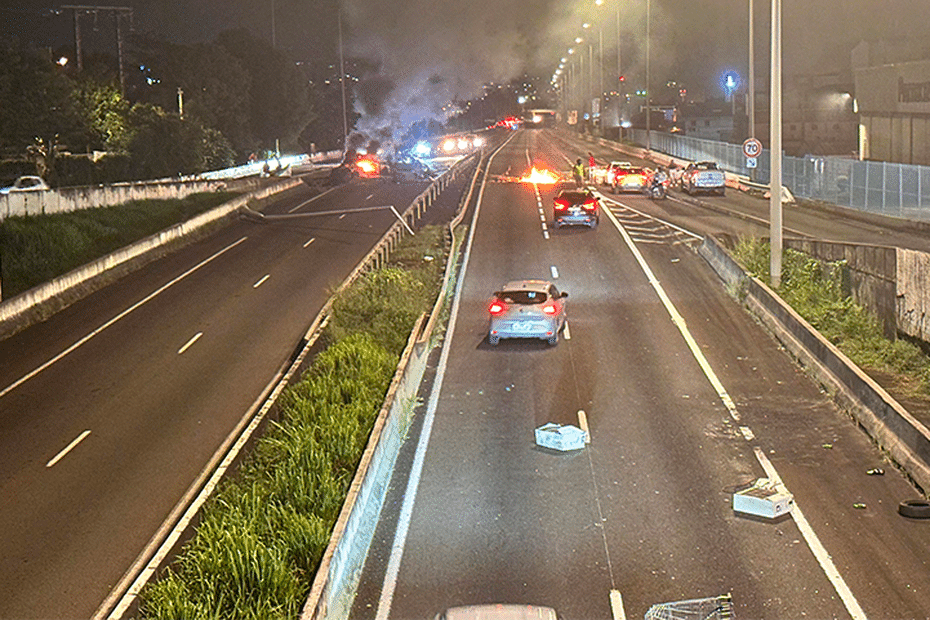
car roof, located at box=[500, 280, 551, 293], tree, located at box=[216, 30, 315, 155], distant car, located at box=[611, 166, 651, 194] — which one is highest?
tree, located at box=[216, 30, 315, 155]

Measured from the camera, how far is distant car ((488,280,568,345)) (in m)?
27.1

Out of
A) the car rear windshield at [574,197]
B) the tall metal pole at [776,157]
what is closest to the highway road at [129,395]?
the car rear windshield at [574,197]

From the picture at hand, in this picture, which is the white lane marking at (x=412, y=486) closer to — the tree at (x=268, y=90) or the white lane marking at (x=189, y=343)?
the white lane marking at (x=189, y=343)

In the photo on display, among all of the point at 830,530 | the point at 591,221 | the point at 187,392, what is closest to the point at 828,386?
the point at 830,530

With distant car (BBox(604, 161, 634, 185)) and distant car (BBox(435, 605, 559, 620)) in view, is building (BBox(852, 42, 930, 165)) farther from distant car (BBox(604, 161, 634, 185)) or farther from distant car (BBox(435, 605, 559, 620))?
distant car (BBox(435, 605, 559, 620))

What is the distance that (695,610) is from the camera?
13.0 m

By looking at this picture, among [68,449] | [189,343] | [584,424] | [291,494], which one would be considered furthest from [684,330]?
[68,449]

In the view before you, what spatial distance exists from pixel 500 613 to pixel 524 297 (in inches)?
715

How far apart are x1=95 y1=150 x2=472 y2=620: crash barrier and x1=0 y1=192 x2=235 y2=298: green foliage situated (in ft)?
47.0

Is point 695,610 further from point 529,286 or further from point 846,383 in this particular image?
point 529,286

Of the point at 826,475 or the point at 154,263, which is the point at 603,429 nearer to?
the point at 826,475

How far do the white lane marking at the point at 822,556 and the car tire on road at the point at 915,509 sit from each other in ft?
4.58

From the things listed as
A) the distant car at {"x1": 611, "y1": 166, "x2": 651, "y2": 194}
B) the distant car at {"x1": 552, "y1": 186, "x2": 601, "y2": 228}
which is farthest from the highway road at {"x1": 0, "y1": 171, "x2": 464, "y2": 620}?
the distant car at {"x1": 611, "y1": 166, "x2": 651, "y2": 194}

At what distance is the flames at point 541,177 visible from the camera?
66438mm
